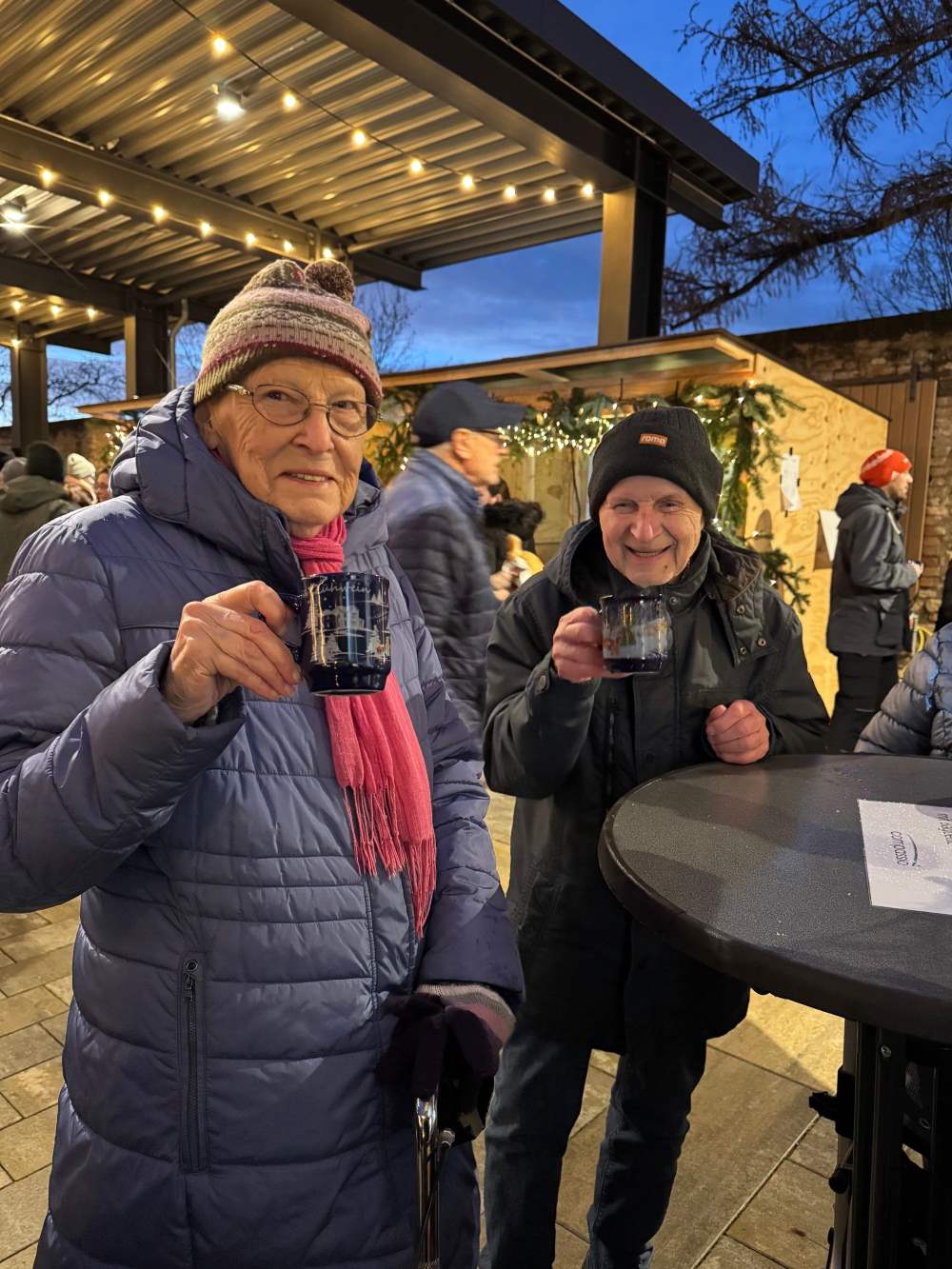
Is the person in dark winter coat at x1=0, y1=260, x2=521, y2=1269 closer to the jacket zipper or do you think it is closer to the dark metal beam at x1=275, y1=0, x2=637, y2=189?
the jacket zipper

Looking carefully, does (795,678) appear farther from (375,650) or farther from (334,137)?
(334,137)

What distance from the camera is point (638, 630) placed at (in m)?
1.36

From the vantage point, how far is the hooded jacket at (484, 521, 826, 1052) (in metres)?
1.62

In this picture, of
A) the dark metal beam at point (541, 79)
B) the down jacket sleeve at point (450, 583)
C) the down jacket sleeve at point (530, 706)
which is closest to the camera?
the down jacket sleeve at point (530, 706)

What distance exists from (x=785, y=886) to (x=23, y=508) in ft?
15.4

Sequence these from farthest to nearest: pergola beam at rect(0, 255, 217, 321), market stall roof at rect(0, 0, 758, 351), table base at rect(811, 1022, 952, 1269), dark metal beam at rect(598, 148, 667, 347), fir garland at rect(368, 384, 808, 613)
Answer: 1. pergola beam at rect(0, 255, 217, 321)
2. dark metal beam at rect(598, 148, 667, 347)
3. fir garland at rect(368, 384, 808, 613)
4. market stall roof at rect(0, 0, 758, 351)
5. table base at rect(811, 1022, 952, 1269)

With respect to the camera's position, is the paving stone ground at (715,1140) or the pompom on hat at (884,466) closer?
the paving stone ground at (715,1140)

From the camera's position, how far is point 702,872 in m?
1.21

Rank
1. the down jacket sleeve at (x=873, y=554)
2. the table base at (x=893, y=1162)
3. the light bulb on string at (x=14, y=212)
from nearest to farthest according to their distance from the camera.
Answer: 1. the table base at (x=893, y=1162)
2. the down jacket sleeve at (x=873, y=554)
3. the light bulb on string at (x=14, y=212)

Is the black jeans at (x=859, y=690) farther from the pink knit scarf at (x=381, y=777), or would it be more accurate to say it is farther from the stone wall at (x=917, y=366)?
the pink knit scarf at (x=381, y=777)

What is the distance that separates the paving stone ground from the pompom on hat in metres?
3.61

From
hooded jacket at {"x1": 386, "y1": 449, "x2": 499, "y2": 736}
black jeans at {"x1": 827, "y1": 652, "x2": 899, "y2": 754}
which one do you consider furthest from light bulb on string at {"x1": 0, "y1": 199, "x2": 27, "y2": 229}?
black jeans at {"x1": 827, "y1": 652, "x2": 899, "y2": 754}

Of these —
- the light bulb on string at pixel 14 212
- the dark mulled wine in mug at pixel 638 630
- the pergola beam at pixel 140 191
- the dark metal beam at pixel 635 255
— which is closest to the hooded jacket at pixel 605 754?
the dark mulled wine in mug at pixel 638 630

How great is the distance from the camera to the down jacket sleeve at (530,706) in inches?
60.1
